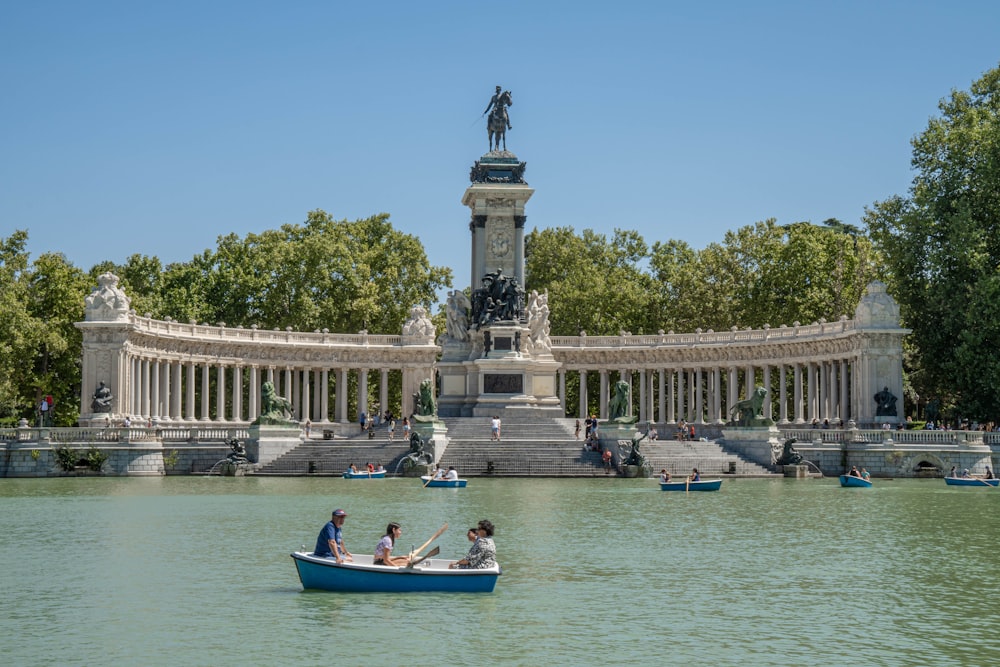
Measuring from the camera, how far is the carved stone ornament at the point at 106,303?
72375 mm

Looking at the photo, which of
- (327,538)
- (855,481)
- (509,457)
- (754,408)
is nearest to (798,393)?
(754,408)

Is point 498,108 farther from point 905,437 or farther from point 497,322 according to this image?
point 905,437

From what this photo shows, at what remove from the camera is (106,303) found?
72438mm

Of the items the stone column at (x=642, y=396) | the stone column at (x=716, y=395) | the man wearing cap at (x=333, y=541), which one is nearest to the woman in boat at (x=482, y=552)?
the man wearing cap at (x=333, y=541)

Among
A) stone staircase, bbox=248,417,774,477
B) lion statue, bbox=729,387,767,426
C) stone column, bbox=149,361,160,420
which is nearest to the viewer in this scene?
stone staircase, bbox=248,417,774,477

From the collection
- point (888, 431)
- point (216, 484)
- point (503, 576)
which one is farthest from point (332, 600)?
point (888, 431)

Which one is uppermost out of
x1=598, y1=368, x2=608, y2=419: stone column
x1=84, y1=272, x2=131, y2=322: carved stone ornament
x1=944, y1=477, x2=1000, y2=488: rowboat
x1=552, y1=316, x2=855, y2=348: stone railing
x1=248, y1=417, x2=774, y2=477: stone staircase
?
x1=84, y1=272, x2=131, y2=322: carved stone ornament

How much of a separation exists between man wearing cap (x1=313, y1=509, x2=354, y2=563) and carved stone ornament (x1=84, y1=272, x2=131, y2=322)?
172 ft

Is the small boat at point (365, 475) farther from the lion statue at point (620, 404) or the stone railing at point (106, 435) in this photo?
the lion statue at point (620, 404)

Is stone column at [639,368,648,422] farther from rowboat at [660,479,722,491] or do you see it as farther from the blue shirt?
the blue shirt

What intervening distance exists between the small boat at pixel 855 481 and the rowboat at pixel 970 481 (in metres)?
4.11

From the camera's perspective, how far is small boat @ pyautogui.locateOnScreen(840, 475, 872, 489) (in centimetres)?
5025

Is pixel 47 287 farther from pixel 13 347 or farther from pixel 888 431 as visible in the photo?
pixel 888 431

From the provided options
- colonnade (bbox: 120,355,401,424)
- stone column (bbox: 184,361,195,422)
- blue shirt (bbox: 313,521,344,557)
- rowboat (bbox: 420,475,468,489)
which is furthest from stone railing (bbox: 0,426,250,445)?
blue shirt (bbox: 313,521,344,557)
